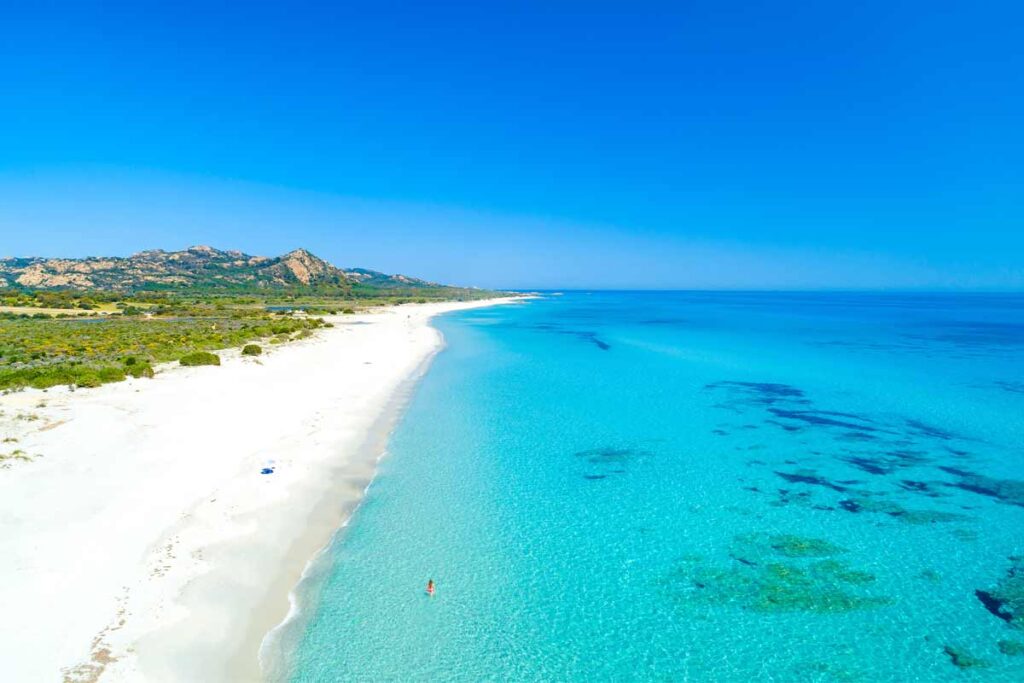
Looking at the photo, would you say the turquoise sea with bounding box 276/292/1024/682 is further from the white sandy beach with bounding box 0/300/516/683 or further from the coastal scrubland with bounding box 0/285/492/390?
the coastal scrubland with bounding box 0/285/492/390

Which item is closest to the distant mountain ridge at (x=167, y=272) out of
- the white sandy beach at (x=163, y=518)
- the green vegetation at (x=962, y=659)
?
the white sandy beach at (x=163, y=518)

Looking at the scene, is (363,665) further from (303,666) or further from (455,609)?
(455,609)

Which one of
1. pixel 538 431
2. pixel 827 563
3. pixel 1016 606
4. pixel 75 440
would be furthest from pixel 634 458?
pixel 75 440

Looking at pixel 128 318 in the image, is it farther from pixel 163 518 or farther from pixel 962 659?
pixel 962 659

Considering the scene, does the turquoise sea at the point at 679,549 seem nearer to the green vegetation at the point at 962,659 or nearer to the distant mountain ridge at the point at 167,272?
the green vegetation at the point at 962,659

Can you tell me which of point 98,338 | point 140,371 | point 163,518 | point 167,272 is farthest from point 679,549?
point 167,272

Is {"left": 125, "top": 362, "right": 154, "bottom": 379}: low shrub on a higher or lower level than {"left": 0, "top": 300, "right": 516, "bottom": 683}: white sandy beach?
higher

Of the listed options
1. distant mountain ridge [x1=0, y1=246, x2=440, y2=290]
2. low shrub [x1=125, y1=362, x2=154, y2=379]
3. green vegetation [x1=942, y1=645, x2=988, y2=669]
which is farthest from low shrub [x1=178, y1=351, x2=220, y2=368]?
distant mountain ridge [x1=0, y1=246, x2=440, y2=290]
